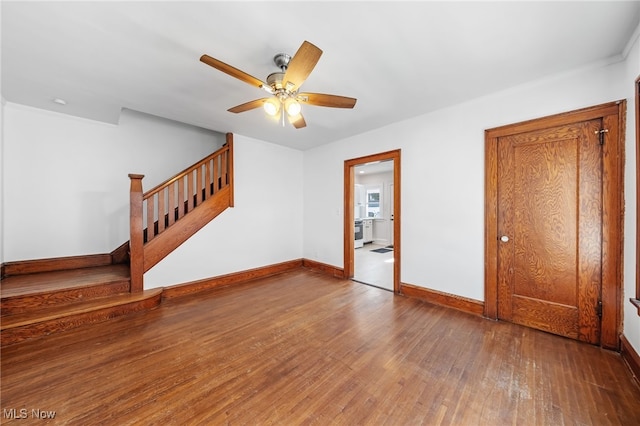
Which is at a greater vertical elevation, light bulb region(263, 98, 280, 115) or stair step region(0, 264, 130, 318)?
light bulb region(263, 98, 280, 115)

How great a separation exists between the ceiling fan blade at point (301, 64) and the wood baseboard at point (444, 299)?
2984 mm

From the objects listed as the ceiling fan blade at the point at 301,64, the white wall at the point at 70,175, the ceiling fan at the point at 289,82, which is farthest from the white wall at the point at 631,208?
the white wall at the point at 70,175

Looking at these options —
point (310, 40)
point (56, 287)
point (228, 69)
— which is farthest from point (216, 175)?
point (310, 40)

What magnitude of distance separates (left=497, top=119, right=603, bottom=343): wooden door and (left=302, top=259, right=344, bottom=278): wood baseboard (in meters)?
2.45

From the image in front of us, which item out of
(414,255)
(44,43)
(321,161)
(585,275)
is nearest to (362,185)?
(321,161)

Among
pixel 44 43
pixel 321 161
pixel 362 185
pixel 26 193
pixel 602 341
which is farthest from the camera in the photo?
pixel 362 185

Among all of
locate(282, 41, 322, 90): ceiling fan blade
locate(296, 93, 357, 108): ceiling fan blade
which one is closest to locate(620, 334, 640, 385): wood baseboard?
locate(296, 93, 357, 108): ceiling fan blade

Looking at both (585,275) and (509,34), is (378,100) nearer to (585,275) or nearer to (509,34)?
(509,34)

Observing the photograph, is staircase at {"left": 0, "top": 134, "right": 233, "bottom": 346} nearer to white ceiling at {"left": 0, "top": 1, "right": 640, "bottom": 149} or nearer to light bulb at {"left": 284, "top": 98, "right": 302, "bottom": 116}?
white ceiling at {"left": 0, "top": 1, "right": 640, "bottom": 149}

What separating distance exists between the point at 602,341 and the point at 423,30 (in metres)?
3.08

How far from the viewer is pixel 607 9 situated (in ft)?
5.11

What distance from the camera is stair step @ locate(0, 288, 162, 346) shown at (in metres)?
2.22

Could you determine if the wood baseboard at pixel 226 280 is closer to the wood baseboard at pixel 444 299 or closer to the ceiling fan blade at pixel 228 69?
the wood baseboard at pixel 444 299

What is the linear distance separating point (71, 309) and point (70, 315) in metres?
0.09
